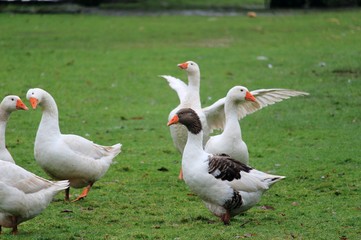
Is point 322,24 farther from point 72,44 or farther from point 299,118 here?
point 299,118

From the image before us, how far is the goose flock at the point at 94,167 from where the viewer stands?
7.68 m

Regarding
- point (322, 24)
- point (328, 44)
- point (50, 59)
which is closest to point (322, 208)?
point (50, 59)

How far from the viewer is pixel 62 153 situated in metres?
8.89

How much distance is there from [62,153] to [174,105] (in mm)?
7811

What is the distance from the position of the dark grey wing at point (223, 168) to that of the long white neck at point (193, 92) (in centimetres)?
257

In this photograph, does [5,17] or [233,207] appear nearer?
[233,207]

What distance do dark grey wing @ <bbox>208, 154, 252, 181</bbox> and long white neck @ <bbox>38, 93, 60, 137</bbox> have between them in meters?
1.94

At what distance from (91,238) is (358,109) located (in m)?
9.00

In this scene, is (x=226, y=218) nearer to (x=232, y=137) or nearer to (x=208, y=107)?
(x=232, y=137)

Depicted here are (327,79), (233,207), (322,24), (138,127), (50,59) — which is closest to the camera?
(233,207)

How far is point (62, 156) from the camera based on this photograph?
8.88m

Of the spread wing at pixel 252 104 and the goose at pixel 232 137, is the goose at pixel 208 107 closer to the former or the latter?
the spread wing at pixel 252 104

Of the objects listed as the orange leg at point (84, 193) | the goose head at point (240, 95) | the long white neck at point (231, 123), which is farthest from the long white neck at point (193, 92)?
the orange leg at point (84, 193)

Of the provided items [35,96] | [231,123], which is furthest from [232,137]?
[35,96]
